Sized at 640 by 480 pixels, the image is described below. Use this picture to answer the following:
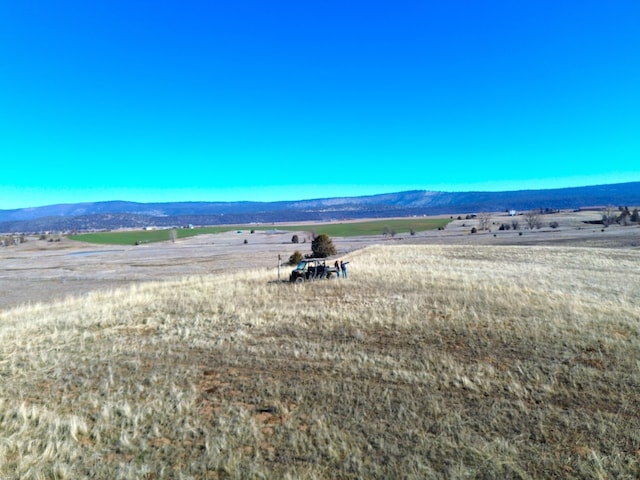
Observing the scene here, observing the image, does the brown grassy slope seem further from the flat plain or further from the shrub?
the shrub

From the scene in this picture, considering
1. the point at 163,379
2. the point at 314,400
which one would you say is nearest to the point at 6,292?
the point at 163,379

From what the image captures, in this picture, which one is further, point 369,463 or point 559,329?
point 559,329

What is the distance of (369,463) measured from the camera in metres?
7.04

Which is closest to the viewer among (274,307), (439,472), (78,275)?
(439,472)

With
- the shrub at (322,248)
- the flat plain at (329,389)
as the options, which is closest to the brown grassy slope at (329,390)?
the flat plain at (329,389)

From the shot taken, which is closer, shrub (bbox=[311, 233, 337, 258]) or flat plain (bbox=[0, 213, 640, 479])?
flat plain (bbox=[0, 213, 640, 479])

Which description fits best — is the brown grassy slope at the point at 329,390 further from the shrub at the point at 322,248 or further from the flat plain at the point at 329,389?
the shrub at the point at 322,248

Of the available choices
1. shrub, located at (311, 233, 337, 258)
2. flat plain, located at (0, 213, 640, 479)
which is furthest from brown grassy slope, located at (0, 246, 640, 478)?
shrub, located at (311, 233, 337, 258)

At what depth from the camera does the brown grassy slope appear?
7.19 m

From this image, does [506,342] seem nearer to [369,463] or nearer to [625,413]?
[625,413]

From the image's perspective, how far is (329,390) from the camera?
32.1ft

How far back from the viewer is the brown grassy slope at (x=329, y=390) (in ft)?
23.6

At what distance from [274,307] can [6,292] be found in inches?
1222

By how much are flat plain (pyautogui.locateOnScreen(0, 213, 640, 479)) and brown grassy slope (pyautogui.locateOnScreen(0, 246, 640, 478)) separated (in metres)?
0.05
